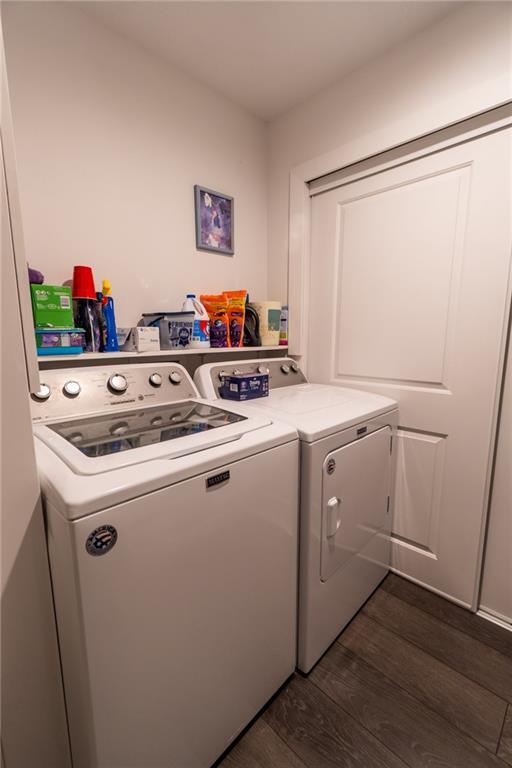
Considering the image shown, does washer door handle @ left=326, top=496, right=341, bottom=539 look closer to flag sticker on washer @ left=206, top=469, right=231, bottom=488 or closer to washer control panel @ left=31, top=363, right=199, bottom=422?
flag sticker on washer @ left=206, top=469, right=231, bottom=488

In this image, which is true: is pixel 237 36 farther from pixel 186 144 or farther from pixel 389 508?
pixel 389 508

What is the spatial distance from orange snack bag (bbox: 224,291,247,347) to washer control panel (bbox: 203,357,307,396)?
0.16m

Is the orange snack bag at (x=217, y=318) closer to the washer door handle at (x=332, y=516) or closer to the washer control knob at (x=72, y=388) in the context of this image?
the washer control knob at (x=72, y=388)

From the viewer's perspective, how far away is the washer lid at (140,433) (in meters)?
0.82

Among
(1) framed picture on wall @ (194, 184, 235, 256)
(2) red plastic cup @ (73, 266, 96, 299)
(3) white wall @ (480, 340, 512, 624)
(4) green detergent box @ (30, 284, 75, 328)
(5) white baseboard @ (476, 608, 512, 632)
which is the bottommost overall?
(5) white baseboard @ (476, 608, 512, 632)

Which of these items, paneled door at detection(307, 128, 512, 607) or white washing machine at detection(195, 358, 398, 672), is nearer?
white washing machine at detection(195, 358, 398, 672)

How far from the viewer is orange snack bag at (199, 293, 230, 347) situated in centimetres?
172

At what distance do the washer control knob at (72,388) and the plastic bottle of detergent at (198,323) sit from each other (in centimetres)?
56

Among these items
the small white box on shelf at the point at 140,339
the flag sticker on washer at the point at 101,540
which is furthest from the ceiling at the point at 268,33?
the flag sticker on washer at the point at 101,540

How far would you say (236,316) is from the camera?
178cm

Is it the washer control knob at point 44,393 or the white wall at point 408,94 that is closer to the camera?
the washer control knob at point 44,393

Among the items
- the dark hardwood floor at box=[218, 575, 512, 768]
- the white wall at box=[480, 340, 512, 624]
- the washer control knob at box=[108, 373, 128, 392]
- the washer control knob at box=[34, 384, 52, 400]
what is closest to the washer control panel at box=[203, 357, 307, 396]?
the washer control knob at box=[108, 373, 128, 392]

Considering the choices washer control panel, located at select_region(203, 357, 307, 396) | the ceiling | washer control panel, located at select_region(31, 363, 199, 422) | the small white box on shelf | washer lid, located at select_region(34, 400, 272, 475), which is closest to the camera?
washer lid, located at select_region(34, 400, 272, 475)

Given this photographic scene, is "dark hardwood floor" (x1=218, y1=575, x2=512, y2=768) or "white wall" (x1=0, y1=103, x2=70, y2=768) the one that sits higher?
"white wall" (x1=0, y1=103, x2=70, y2=768)
